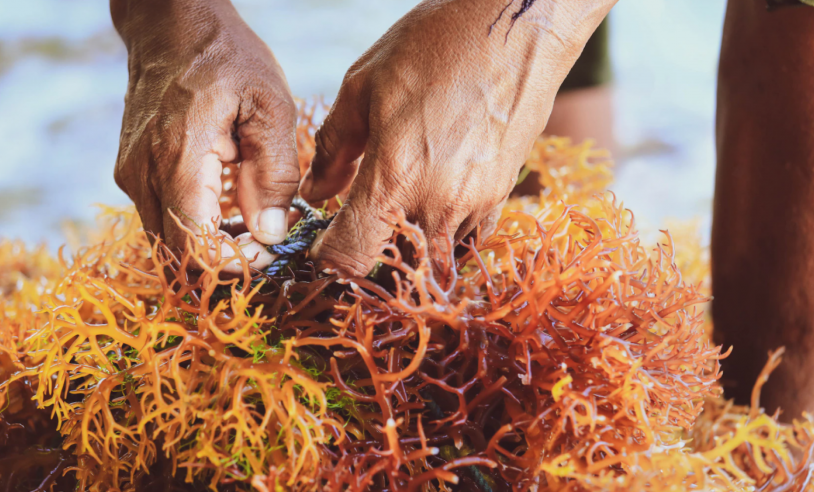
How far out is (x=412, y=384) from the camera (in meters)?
0.50

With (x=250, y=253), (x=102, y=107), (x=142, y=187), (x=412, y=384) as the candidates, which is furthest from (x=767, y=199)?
(x=102, y=107)

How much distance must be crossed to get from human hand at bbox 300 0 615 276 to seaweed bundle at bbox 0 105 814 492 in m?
0.07

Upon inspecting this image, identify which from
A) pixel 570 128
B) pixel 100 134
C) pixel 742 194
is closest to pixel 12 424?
pixel 742 194

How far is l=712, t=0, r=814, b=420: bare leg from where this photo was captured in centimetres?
68

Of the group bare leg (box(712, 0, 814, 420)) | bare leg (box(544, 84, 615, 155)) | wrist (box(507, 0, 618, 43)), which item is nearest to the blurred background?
bare leg (box(544, 84, 615, 155))

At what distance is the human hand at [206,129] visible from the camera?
569mm

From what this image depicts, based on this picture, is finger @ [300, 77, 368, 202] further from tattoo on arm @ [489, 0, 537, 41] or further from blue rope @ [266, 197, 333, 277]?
tattoo on arm @ [489, 0, 537, 41]

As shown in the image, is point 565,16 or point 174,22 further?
point 174,22

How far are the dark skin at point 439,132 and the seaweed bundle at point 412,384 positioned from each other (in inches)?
3.3

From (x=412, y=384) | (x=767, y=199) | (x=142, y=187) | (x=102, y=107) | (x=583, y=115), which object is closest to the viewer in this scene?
(x=412, y=384)

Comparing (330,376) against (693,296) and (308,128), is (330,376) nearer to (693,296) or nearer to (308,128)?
(693,296)

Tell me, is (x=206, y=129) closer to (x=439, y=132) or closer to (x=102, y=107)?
A: (x=439, y=132)

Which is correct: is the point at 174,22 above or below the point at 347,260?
above

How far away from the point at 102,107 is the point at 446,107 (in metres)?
2.58
